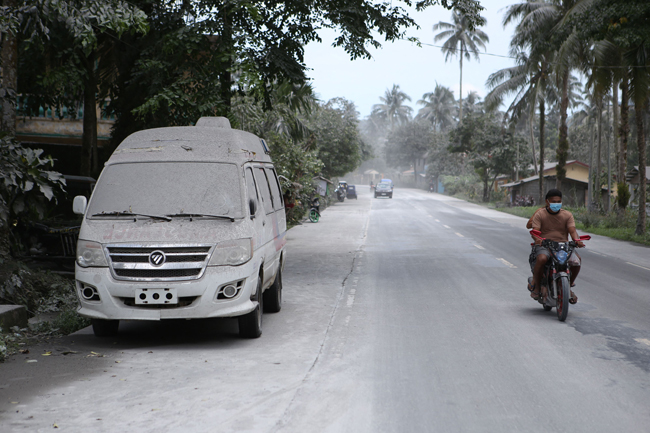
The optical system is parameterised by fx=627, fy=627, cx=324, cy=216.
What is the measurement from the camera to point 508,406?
187 inches

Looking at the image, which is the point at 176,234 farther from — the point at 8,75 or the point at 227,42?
the point at 227,42

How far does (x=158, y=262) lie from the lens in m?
6.39

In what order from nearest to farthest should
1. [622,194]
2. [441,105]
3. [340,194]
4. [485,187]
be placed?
[622,194]
[485,187]
[340,194]
[441,105]

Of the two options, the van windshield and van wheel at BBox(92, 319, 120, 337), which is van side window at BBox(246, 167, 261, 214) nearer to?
the van windshield

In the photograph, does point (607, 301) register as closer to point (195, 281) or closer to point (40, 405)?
point (195, 281)

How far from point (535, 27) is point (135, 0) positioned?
2828 centimetres

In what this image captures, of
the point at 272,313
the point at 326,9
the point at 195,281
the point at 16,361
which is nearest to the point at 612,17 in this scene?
the point at 326,9

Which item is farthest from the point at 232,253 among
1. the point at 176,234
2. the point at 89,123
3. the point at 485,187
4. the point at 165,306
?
the point at 485,187

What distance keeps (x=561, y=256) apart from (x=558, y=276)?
0.87 ft

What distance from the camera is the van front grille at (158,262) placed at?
21.0ft

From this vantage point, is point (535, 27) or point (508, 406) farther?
point (535, 27)

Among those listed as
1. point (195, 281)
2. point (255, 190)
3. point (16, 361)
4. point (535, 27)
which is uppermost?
point (535, 27)

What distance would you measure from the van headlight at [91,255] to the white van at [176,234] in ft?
0.03

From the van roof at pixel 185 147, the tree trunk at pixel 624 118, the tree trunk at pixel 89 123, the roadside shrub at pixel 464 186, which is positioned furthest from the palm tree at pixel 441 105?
the van roof at pixel 185 147
